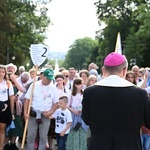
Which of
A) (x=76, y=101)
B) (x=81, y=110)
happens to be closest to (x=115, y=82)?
(x=81, y=110)

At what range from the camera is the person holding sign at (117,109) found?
3.78 metres

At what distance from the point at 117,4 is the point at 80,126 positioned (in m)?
44.0

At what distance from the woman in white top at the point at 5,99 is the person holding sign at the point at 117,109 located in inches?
167

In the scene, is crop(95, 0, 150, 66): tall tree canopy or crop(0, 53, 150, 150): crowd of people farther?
crop(95, 0, 150, 66): tall tree canopy

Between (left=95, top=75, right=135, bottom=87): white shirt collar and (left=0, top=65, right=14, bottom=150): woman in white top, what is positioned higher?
(left=95, top=75, right=135, bottom=87): white shirt collar

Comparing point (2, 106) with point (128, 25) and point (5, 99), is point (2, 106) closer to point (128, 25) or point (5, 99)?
point (5, 99)

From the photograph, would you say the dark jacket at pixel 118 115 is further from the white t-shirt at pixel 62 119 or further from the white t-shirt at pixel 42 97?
the white t-shirt at pixel 62 119

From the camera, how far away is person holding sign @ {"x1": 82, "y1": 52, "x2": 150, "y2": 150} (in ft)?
12.4

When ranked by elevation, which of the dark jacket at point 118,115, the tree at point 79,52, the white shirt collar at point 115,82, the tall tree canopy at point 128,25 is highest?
the tall tree canopy at point 128,25

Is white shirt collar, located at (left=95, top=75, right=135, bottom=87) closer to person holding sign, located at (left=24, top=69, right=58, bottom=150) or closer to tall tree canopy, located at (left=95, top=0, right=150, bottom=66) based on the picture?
person holding sign, located at (left=24, top=69, right=58, bottom=150)

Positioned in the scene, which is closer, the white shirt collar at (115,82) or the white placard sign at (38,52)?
the white shirt collar at (115,82)

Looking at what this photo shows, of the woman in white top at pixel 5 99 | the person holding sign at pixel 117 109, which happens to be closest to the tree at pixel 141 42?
the woman in white top at pixel 5 99

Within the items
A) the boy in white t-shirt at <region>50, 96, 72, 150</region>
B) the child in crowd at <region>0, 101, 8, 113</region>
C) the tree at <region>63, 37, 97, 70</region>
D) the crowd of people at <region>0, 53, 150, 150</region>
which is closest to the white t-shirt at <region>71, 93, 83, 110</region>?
the crowd of people at <region>0, 53, 150, 150</region>

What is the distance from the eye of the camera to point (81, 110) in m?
8.05
